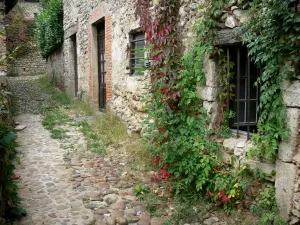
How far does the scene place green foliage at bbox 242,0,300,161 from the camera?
2371 mm

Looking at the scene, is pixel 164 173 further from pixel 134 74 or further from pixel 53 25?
pixel 53 25

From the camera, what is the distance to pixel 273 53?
8.30 ft

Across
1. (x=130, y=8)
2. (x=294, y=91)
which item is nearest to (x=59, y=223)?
(x=294, y=91)

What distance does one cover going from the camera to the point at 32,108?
903 centimetres

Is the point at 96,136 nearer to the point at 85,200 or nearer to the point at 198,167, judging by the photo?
the point at 85,200

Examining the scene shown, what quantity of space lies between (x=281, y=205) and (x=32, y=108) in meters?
8.02

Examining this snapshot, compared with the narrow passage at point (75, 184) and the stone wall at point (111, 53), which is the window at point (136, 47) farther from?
the narrow passage at point (75, 184)

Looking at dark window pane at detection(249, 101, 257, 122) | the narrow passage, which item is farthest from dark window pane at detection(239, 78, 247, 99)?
the narrow passage

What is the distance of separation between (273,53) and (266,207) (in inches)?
55.7

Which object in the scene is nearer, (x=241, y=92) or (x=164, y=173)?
(x=241, y=92)

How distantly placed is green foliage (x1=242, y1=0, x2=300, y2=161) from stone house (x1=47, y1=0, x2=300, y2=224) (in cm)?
9

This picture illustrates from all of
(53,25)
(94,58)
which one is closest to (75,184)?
(94,58)

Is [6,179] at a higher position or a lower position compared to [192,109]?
lower

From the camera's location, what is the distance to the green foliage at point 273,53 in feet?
7.78
